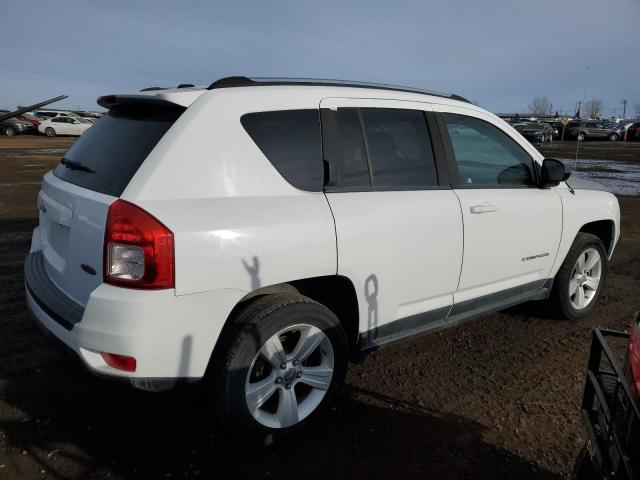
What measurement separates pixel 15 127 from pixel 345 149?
37.2 metres

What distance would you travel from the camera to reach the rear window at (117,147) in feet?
7.93

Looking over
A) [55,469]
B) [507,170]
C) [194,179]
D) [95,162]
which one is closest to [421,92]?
[507,170]

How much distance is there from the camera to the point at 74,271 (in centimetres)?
246

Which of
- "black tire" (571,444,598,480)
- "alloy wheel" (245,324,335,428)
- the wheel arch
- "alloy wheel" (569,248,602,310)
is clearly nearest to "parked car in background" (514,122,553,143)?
the wheel arch

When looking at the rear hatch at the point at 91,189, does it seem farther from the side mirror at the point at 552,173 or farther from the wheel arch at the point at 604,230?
the wheel arch at the point at 604,230

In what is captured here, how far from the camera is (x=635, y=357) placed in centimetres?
178

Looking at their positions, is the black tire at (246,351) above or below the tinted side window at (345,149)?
below

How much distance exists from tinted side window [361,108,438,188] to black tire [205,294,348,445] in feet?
2.85

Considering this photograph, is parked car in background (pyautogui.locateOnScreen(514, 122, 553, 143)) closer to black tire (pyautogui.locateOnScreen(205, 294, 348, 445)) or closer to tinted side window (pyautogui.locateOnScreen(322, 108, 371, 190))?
tinted side window (pyautogui.locateOnScreen(322, 108, 371, 190))

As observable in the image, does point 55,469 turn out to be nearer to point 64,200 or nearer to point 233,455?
point 233,455

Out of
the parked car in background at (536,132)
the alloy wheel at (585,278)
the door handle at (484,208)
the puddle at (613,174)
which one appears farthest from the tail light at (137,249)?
the parked car in background at (536,132)

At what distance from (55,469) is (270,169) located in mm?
1782

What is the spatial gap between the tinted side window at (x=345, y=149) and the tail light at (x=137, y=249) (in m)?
0.97

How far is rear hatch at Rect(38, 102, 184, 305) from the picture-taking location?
7.66ft
